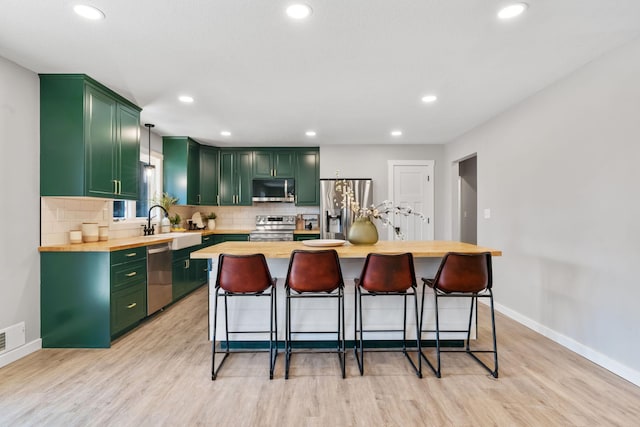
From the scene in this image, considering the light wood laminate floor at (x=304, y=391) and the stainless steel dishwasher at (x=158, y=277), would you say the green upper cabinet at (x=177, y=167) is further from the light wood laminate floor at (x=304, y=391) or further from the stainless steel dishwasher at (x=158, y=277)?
the light wood laminate floor at (x=304, y=391)

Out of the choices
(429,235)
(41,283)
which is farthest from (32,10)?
(429,235)

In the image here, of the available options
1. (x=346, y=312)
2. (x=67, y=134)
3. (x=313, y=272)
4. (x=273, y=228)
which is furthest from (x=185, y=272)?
(x=313, y=272)

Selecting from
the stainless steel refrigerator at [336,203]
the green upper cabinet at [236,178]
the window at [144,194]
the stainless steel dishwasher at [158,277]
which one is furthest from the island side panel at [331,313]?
the green upper cabinet at [236,178]

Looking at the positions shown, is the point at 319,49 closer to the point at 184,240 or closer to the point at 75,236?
the point at 75,236

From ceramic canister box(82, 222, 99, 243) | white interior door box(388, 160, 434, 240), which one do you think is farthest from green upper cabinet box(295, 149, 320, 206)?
ceramic canister box(82, 222, 99, 243)

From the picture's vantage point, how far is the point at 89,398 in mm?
2139

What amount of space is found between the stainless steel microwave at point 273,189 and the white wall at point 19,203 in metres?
3.28

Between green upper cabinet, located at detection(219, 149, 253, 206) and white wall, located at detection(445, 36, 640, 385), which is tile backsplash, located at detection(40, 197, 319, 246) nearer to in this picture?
green upper cabinet, located at detection(219, 149, 253, 206)

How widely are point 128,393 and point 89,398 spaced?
0.74ft

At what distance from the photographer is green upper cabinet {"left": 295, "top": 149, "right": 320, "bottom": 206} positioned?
5.86m

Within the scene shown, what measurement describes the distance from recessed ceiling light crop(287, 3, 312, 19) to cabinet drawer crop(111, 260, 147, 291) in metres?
2.60

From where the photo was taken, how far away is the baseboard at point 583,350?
234cm

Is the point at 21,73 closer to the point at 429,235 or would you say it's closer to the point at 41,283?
the point at 41,283

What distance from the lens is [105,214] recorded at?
148 inches
